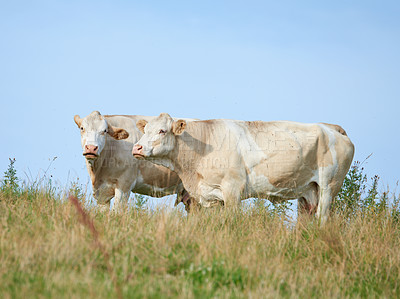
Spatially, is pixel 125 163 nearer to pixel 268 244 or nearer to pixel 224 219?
pixel 224 219

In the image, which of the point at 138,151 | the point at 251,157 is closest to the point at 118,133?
the point at 138,151

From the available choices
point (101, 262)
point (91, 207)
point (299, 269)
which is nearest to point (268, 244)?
point (299, 269)

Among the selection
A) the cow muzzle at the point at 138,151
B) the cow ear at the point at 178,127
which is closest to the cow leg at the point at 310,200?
the cow ear at the point at 178,127

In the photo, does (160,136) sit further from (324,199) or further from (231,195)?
(324,199)

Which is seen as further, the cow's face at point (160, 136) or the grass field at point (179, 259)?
the cow's face at point (160, 136)

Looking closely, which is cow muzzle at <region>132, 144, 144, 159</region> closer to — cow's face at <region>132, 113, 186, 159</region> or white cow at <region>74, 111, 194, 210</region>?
cow's face at <region>132, 113, 186, 159</region>

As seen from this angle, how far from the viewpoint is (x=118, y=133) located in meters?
11.3

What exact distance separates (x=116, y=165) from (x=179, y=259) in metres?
5.45

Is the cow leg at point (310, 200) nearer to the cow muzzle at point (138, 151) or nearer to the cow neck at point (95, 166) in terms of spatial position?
the cow muzzle at point (138, 151)

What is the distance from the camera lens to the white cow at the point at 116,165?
36.3 feet

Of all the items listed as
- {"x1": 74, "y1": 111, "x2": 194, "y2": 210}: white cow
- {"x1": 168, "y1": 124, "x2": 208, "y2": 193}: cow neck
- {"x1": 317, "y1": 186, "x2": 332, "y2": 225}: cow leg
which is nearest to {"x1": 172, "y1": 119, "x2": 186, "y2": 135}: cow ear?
{"x1": 168, "y1": 124, "x2": 208, "y2": 193}: cow neck

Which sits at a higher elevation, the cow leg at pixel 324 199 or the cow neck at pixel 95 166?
the cow neck at pixel 95 166

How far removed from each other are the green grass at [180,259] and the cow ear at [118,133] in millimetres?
2924

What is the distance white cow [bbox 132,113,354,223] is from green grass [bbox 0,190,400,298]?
81.0 inches
